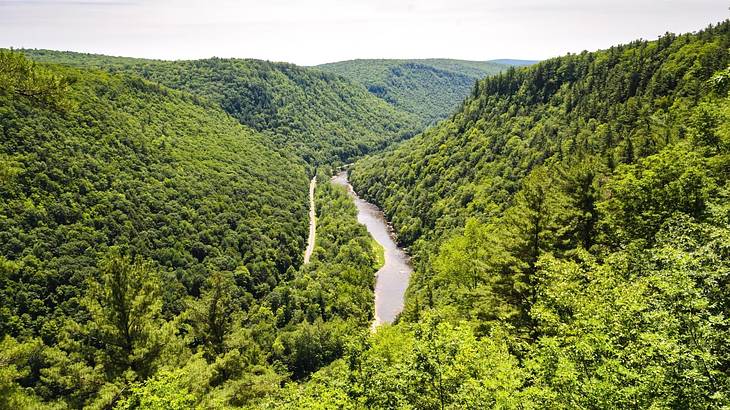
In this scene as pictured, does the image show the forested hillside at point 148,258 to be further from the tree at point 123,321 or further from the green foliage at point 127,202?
the green foliage at point 127,202

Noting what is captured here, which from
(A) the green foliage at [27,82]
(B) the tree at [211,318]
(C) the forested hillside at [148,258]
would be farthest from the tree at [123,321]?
(A) the green foliage at [27,82]

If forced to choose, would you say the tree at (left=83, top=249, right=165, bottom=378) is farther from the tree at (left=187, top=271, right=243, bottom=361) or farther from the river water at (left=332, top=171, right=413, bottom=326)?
the river water at (left=332, top=171, right=413, bottom=326)

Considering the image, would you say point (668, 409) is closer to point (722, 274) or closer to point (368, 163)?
point (722, 274)

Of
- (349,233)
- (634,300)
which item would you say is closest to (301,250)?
(349,233)

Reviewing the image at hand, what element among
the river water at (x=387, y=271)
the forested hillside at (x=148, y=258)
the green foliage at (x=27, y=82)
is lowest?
the river water at (x=387, y=271)

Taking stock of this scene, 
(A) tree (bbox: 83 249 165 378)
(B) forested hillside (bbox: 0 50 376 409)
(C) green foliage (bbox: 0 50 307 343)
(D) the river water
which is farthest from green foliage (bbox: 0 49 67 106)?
(D) the river water
